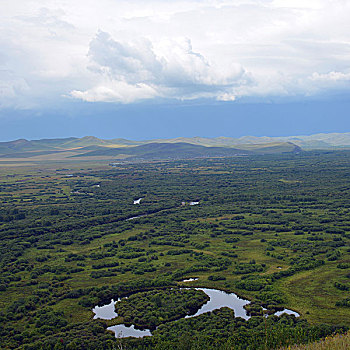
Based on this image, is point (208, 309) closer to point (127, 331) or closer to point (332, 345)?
point (127, 331)

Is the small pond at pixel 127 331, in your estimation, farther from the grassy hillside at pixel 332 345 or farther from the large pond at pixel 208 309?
the grassy hillside at pixel 332 345

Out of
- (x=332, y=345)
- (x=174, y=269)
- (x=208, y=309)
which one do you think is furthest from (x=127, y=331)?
(x=332, y=345)

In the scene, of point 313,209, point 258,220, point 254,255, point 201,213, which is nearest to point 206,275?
point 254,255

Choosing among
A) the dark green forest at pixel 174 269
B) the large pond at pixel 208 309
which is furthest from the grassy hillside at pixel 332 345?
the large pond at pixel 208 309

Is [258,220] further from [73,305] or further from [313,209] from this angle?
[73,305]

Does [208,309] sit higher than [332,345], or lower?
lower
